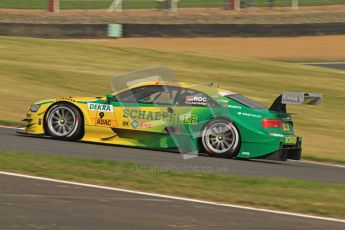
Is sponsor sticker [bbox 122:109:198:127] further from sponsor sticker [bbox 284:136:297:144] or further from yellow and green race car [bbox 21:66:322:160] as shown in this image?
sponsor sticker [bbox 284:136:297:144]

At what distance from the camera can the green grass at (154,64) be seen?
19.2 metres

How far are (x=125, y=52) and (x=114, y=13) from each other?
899 cm

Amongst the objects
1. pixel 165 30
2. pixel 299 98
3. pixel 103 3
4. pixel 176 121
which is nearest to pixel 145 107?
pixel 176 121

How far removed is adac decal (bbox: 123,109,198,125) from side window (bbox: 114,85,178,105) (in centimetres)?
22

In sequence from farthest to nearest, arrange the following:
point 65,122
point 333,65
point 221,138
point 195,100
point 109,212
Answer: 1. point 333,65
2. point 65,122
3. point 195,100
4. point 221,138
5. point 109,212

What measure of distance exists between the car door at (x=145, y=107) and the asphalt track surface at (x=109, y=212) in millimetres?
4205

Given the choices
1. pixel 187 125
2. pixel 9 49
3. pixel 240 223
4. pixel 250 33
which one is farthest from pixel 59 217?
pixel 250 33

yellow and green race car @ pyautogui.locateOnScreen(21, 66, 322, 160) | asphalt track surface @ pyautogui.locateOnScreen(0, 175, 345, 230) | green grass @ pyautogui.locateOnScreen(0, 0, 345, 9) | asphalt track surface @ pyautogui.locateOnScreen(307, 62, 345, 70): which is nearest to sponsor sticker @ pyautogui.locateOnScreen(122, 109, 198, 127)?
yellow and green race car @ pyautogui.locateOnScreen(21, 66, 322, 160)

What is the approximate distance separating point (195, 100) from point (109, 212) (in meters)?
5.76

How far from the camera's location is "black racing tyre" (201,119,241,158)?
1312 cm

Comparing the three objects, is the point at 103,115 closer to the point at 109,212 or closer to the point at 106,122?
the point at 106,122

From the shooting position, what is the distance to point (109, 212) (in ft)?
25.9

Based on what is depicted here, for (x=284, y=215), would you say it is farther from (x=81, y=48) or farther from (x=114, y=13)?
(x=114, y=13)

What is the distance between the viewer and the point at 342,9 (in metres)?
44.8
